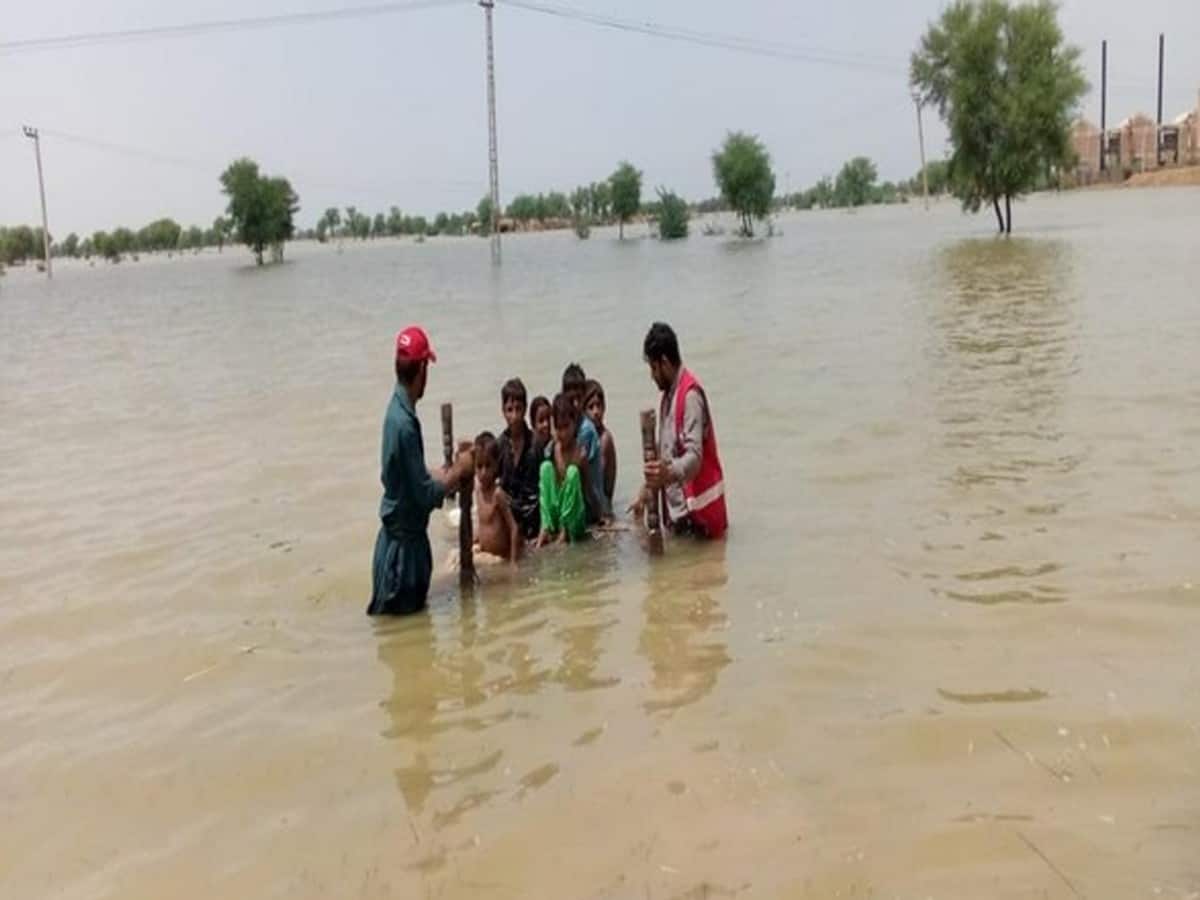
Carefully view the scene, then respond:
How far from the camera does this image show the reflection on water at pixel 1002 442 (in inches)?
294

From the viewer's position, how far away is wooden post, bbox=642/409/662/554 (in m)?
7.69

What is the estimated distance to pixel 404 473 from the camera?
6.59 meters

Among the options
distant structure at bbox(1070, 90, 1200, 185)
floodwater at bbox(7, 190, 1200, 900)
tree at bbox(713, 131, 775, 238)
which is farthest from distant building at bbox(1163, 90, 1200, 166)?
floodwater at bbox(7, 190, 1200, 900)

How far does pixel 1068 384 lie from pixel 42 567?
11.3 m

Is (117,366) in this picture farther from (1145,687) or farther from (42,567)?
(1145,687)

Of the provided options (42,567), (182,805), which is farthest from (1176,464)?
(42,567)

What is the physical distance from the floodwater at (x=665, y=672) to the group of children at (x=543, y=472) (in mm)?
313

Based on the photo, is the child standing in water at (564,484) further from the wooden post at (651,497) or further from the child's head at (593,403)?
the wooden post at (651,497)

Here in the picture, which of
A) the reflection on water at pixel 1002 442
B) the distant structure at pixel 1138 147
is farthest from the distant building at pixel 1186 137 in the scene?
the reflection on water at pixel 1002 442

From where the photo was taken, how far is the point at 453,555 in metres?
8.65

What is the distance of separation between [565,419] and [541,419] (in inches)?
18.2

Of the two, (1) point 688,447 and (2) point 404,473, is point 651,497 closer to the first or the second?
(1) point 688,447

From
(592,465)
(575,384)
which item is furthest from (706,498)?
(575,384)

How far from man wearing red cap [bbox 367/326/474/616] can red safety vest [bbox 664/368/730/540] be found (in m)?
1.58
